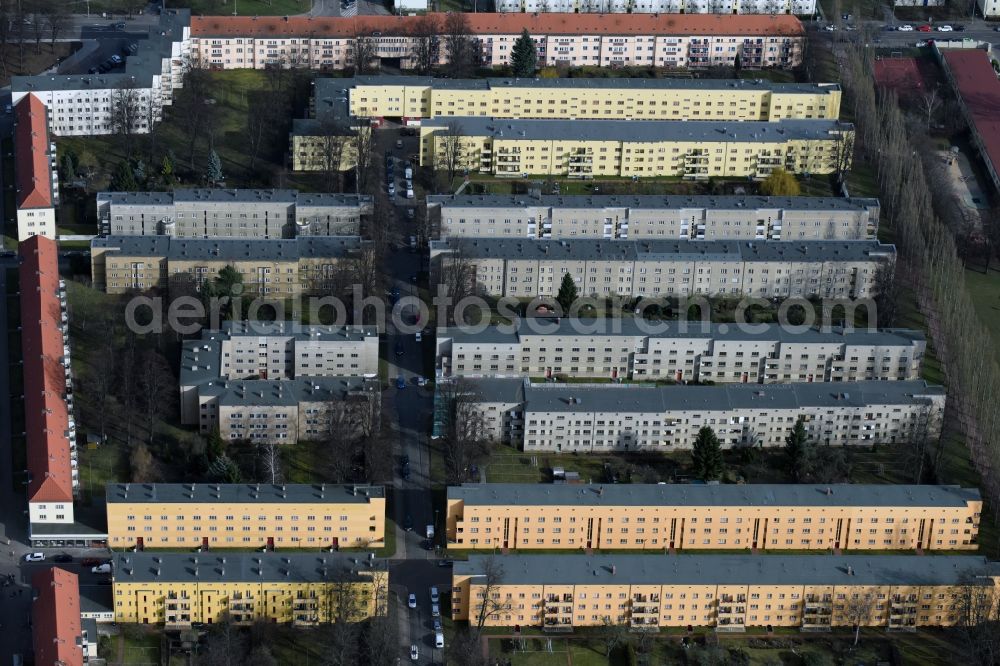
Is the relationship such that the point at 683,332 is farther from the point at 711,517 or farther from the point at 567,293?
the point at 711,517

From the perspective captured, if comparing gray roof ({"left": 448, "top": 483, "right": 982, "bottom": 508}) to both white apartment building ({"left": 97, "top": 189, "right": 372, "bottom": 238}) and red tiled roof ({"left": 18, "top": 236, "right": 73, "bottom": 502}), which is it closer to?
red tiled roof ({"left": 18, "top": 236, "right": 73, "bottom": 502})

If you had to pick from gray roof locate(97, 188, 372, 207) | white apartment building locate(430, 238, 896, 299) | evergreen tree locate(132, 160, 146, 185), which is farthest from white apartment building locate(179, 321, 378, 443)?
evergreen tree locate(132, 160, 146, 185)

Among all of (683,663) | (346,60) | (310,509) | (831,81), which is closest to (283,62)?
(346,60)

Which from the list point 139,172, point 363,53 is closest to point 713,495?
point 139,172

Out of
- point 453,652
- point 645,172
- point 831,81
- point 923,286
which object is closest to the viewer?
point 453,652

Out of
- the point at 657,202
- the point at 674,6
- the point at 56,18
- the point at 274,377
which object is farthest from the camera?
the point at 674,6

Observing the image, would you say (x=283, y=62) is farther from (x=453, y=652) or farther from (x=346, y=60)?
(x=453, y=652)
